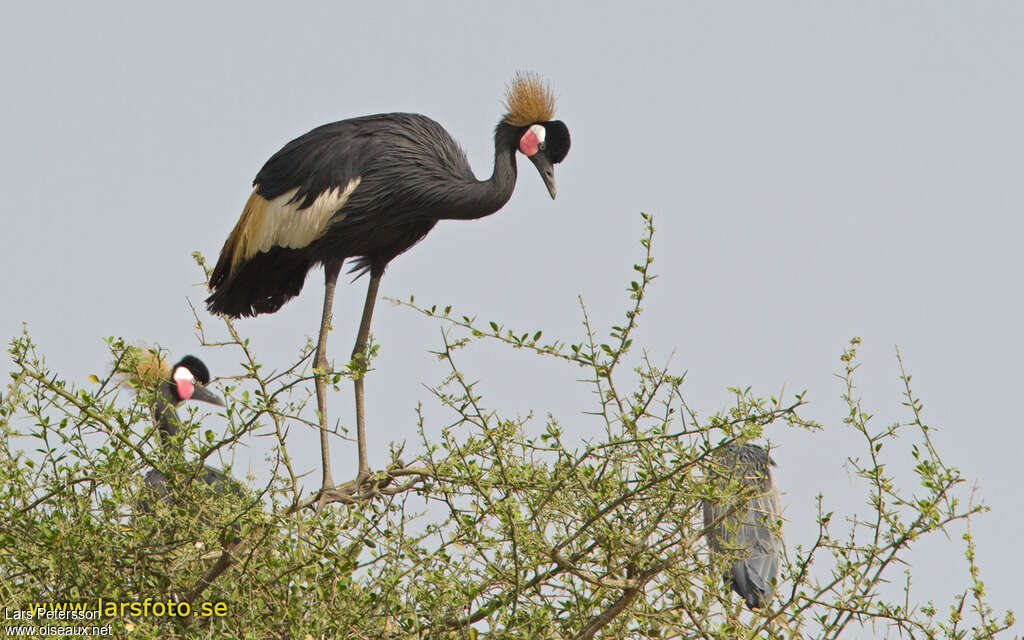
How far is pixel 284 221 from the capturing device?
17.3ft

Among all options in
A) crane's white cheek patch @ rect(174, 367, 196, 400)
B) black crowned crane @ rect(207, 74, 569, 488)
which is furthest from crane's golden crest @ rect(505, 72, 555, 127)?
crane's white cheek patch @ rect(174, 367, 196, 400)

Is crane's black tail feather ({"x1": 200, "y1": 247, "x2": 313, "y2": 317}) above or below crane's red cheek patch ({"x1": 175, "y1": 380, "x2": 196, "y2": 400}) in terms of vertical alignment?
below

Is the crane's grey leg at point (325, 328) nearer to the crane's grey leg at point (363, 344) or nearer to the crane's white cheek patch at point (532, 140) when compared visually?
the crane's grey leg at point (363, 344)

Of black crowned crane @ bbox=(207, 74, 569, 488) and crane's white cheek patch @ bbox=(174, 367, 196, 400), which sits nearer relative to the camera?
black crowned crane @ bbox=(207, 74, 569, 488)

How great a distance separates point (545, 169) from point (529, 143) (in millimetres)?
153

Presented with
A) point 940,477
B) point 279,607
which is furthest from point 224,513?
point 940,477

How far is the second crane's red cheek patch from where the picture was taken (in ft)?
17.9

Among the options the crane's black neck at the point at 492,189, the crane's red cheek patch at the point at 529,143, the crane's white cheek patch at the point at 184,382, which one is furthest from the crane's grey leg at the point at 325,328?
the crane's white cheek patch at the point at 184,382

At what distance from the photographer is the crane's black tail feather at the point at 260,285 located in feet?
18.0

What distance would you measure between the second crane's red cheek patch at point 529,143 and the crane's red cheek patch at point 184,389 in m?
2.88

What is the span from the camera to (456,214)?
5.27 m

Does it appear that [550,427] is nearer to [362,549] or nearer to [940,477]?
[362,549]

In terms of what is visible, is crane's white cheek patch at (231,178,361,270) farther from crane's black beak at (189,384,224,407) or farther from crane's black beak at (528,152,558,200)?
crane's black beak at (189,384,224,407)

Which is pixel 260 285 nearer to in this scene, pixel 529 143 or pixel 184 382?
pixel 529 143
